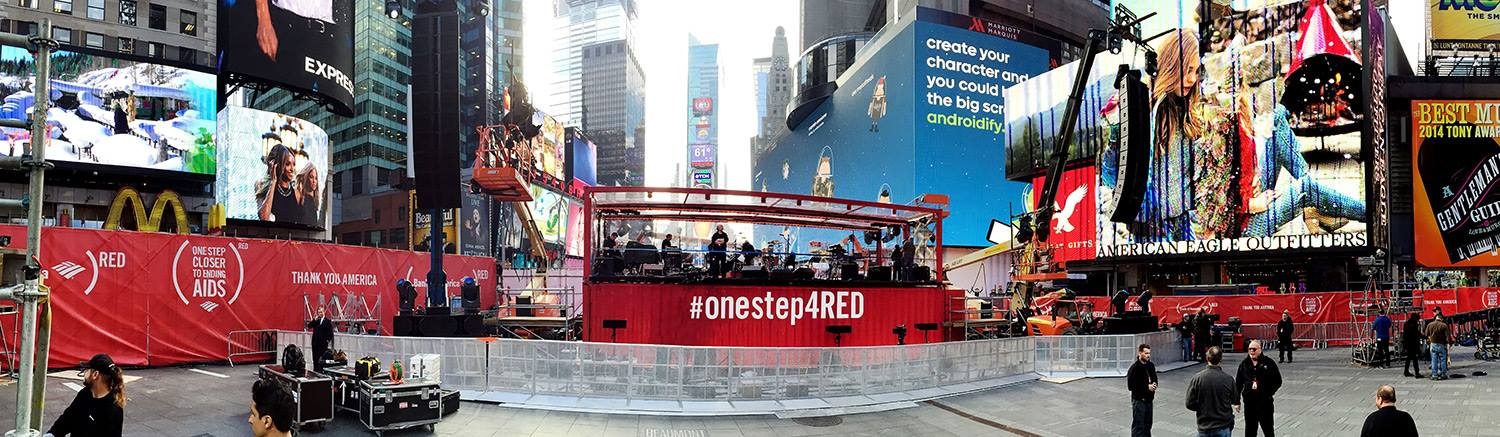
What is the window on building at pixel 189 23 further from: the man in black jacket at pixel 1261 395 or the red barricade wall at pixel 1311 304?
the man in black jacket at pixel 1261 395

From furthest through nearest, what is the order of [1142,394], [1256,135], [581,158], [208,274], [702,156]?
[702,156], [581,158], [1256,135], [208,274], [1142,394]

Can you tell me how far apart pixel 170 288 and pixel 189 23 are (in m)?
40.5

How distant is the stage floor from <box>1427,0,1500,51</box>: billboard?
38885 millimetres

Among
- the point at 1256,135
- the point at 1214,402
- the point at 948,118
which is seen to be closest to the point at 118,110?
the point at 1214,402

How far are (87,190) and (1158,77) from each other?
55.1m

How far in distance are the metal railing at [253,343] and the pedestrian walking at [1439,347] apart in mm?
25905

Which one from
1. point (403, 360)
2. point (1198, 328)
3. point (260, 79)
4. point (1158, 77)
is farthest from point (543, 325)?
point (1158, 77)

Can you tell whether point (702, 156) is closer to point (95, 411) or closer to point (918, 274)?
point (918, 274)

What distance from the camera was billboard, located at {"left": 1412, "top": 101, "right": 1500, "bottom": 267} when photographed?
42594 millimetres

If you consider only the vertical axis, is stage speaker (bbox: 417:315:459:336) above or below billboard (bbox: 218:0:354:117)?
below

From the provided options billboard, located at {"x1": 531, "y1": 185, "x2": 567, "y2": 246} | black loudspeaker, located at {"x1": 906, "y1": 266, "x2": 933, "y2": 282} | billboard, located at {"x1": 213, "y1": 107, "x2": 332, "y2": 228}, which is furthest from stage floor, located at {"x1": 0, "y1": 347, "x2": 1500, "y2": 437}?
billboard, located at {"x1": 531, "y1": 185, "x2": 567, "y2": 246}

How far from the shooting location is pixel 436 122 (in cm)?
2034

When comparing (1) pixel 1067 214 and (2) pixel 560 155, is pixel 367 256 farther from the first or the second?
(2) pixel 560 155

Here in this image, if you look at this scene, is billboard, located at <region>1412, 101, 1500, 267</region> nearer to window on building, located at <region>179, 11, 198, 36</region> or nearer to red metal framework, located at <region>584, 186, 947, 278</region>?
red metal framework, located at <region>584, 186, 947, 278</region>
